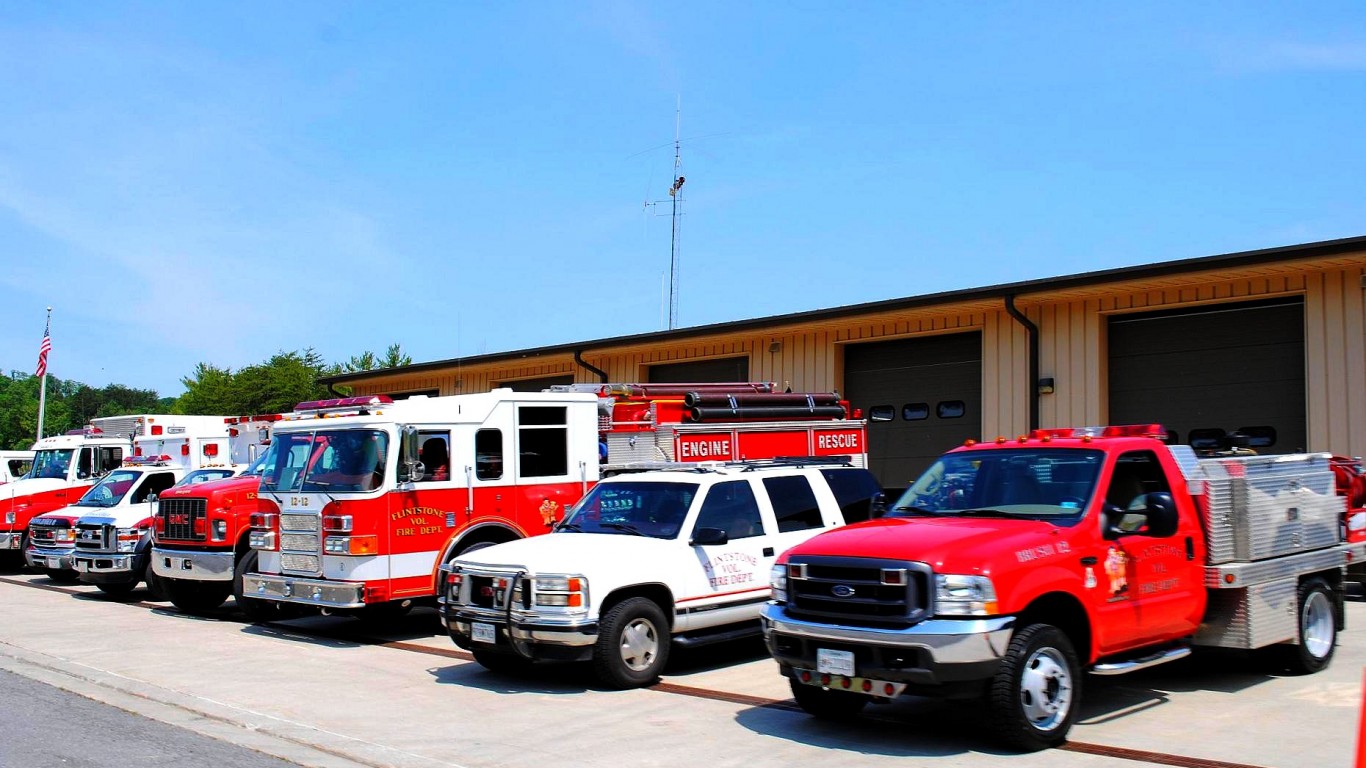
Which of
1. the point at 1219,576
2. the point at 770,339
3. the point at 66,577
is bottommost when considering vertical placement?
the point at 66,577

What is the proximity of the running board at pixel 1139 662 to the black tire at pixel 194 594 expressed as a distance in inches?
480

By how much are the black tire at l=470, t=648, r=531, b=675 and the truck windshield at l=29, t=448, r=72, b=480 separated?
49.7 feet

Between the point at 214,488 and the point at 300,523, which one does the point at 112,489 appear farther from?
the point at 300,523

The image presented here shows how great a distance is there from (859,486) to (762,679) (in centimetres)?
274

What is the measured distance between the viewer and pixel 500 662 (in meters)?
10.2

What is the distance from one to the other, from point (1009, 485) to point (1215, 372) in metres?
8.63

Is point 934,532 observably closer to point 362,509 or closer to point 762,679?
point 762,679

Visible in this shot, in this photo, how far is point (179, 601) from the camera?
1555 cm

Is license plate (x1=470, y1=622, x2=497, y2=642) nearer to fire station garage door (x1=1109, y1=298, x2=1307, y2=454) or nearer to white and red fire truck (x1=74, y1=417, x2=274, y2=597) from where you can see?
white and red fire truck (x1=74, y1=417, x2=274, y2=597)

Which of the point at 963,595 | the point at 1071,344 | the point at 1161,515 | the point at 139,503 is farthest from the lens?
the point at 139,503

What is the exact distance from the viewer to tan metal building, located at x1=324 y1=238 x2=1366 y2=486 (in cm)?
1389

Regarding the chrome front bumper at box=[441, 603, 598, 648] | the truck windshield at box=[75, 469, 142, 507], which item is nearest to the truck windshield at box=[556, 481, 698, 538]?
the chrome front bumper at box=[441, 603, 598, 648]


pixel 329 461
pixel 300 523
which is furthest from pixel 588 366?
pixel 300 523

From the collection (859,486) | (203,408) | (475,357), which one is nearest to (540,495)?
(859,486)
